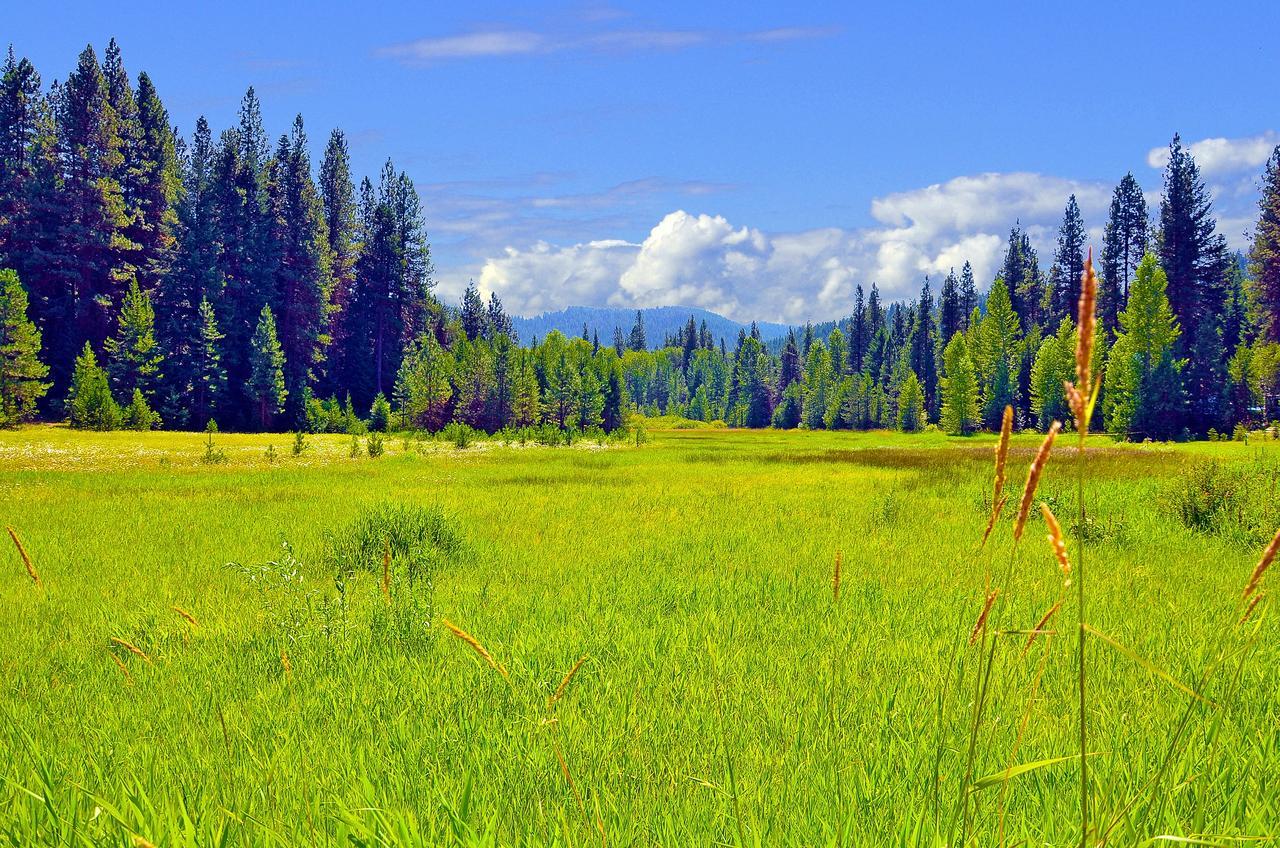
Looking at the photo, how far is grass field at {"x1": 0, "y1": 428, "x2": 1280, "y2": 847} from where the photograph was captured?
3.29 metres

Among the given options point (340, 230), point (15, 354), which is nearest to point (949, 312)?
point (340, 230)

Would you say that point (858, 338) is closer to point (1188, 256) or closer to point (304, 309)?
point (1188, 256)

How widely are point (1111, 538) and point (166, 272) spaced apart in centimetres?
6982

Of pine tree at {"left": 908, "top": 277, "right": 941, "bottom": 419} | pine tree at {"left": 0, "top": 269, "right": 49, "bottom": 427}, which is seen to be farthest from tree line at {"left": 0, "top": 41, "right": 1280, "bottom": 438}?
pine tree at {"left": 908, "top": 277, "right": 941, "bottom": 419}

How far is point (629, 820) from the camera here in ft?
11.3

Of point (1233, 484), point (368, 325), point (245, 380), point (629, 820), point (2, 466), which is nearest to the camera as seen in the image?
point (629, 820)

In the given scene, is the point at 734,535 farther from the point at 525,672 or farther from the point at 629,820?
the point at 629,820

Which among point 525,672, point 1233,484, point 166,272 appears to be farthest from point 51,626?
point 166,272

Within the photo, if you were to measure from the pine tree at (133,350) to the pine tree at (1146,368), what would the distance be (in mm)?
67443

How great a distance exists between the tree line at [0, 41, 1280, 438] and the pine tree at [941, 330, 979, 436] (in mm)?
322

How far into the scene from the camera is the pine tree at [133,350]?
2164 inches

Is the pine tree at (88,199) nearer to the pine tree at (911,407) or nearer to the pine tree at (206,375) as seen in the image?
the pine tree at (206,375)

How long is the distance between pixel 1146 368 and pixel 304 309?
68153 millimetres

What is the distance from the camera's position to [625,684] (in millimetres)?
5391
